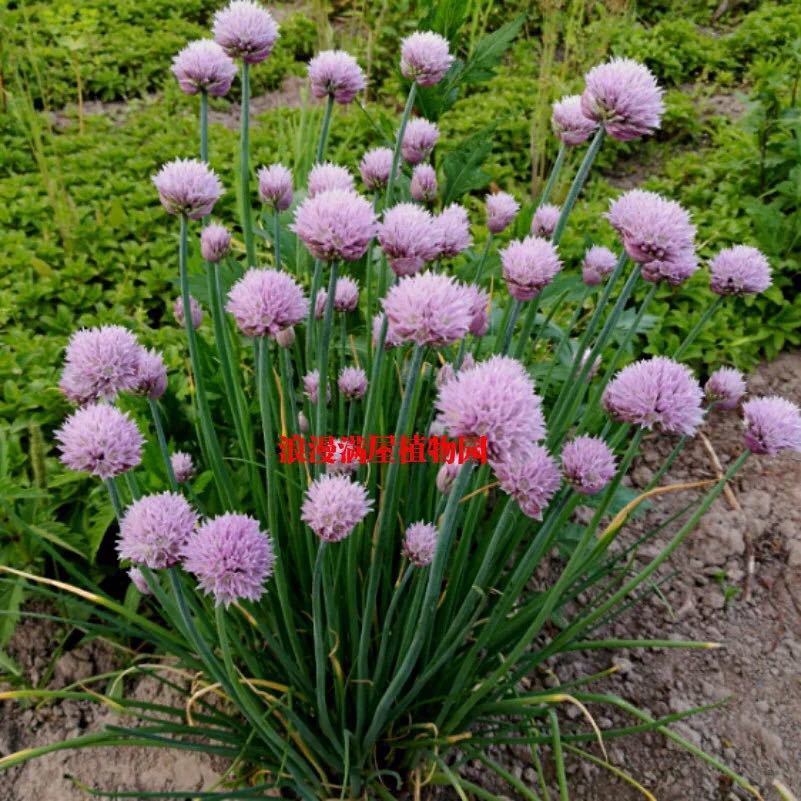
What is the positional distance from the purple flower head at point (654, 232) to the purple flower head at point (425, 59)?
16.9 inches

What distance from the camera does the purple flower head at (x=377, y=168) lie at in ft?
4.62

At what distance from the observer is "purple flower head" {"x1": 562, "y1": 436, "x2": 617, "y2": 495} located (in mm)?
1011

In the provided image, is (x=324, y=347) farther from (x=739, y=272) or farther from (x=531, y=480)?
(x=739, y=272)

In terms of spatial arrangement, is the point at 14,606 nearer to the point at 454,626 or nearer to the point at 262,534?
the point at 262,534

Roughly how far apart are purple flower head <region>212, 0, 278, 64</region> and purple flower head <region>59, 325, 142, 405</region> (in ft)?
1.62

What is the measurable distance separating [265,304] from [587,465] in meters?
0.47

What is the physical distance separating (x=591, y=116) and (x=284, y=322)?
1.75 feet

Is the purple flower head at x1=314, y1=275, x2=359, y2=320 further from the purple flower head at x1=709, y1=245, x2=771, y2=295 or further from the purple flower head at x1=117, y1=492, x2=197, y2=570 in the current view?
the purple flower head at x1=709, y1=245, x2=771, y2=295

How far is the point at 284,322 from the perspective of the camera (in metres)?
0.97

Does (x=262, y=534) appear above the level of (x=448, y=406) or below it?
below

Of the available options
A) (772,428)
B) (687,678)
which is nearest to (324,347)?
(772,428)

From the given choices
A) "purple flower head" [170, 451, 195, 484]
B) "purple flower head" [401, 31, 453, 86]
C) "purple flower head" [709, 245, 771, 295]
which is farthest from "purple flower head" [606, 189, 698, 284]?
"purple flower head" [170, 451, 195, 484]

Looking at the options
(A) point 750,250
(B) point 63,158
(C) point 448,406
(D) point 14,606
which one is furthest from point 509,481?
(B) point 63,158

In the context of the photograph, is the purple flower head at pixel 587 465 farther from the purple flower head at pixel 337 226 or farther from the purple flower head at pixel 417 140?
the purple flower head at pixel 417 140
